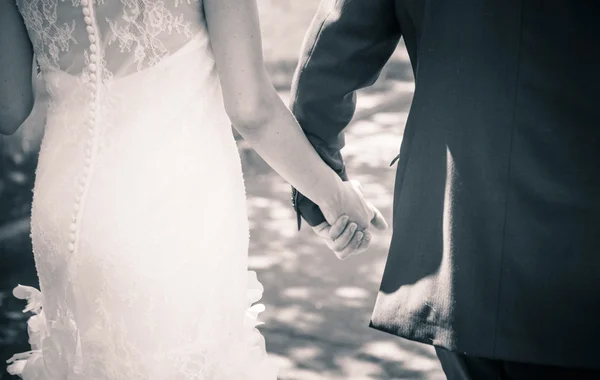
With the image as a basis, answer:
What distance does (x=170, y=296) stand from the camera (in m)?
2.04

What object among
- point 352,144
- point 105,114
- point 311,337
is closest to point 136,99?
point 105,114

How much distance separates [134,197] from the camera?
6.41 ft

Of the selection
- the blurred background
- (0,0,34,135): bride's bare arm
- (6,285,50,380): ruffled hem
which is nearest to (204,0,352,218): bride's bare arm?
(0,0,34,135): bride's bare arm

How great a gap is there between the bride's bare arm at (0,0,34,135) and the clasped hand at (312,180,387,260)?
788mm

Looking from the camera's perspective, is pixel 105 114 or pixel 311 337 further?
pixel 311 337

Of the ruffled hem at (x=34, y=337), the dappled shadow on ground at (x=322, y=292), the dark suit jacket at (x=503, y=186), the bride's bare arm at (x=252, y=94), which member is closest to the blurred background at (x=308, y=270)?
the dappled shadow on ground at (x=322, y=292)

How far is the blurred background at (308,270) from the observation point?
3715 mm

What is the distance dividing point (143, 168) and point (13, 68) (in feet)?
1.29

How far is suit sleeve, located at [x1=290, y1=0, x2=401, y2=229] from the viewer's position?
2.11m

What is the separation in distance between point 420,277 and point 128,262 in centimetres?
65

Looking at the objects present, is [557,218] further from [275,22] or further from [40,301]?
[275,22]

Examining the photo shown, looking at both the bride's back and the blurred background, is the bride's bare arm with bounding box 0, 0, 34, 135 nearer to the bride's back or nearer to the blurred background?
the bride's back

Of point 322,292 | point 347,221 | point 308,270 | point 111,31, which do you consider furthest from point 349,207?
point 308,270

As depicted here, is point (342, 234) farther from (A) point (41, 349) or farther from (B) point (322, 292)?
(B) point (322, 292)
